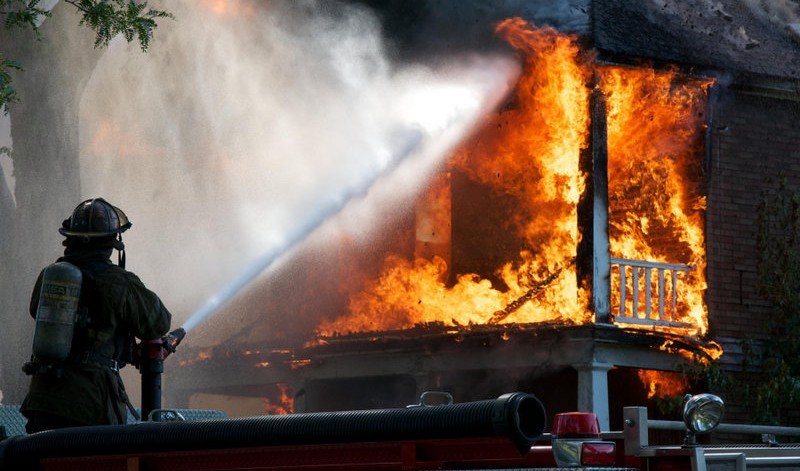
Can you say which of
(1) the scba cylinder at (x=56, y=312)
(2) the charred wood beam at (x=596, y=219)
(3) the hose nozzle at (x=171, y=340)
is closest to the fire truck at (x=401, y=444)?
(1) the scba cylinder at (x=56, y=312)

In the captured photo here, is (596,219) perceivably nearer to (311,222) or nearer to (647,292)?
(647,292)

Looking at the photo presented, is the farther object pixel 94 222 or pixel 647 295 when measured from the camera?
pixel 647 295

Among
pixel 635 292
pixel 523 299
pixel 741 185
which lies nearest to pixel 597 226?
pixel 635 292

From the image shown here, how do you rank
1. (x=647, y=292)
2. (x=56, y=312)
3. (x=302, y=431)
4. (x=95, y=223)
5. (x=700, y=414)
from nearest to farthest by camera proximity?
(x=302, y=431)
(x=700, y=414)
(x=56, y=312)
(x=95, y=223)
(x=647, y=292)

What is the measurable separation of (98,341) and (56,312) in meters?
0.39

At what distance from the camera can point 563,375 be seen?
15.2 meters

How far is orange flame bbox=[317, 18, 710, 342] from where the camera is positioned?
14.6 meters

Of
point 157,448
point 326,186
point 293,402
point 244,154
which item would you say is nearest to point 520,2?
point 326,186

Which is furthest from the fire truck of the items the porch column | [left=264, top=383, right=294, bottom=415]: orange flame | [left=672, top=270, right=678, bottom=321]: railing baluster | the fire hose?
[left=264, top=383, right=294, bottom=415]: orange flame

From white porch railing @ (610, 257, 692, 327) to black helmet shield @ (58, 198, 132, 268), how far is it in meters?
8.06

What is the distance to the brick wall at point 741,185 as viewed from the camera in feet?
48.6

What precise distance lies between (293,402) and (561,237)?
4718 mm

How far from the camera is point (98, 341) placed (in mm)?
6605

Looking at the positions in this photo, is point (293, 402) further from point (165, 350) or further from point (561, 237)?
point (165, 350)
